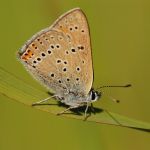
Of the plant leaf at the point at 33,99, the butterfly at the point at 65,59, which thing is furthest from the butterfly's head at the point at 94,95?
the plant leaf at the point at 33,99

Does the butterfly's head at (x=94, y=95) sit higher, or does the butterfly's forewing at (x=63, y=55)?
the butterfly's forewing at (x=63, y=55)

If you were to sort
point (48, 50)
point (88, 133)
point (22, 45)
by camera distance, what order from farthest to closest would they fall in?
point (48, 50) < point (22, 45) < point (88, 133)

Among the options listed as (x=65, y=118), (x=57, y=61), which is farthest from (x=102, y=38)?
(x=65, y=118)

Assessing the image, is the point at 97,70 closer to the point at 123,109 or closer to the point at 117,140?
the point at 123,109

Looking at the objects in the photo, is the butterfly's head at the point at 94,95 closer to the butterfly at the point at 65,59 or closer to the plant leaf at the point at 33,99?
the butterfly at the point at 65,59

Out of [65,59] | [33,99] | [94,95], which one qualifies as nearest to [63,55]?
[65,59]

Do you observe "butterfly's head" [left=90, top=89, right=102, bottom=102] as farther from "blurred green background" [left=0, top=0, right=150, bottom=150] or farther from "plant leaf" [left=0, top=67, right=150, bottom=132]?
"plant leaf" [left=0, top=67, right=150, bottom=132]

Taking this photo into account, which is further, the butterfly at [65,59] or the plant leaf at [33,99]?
the butterfly at [65,59]
